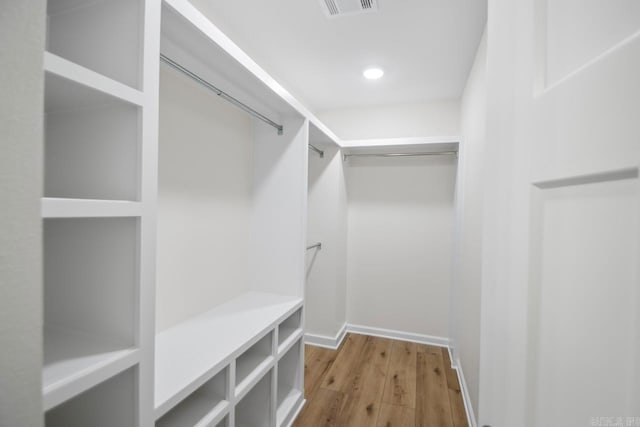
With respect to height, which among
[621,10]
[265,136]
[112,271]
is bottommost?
[112,271]

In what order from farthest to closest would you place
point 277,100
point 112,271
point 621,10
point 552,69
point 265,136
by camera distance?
point 265,136 < point 277,100 < point 112,271 < point 552,69 < point 621,10

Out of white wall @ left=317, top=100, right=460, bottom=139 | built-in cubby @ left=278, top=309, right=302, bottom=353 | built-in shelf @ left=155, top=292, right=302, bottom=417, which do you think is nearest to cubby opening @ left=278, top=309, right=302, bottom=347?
built-in cubby @ left=278, top=309, right=302, bottom=353

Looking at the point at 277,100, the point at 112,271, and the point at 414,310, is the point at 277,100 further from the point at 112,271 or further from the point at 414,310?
the point at 414,310

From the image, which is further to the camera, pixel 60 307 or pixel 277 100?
pixel 277 100

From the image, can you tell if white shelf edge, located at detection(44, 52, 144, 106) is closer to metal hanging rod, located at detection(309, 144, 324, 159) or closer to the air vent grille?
the air vent grille

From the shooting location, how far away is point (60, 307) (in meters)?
0.92

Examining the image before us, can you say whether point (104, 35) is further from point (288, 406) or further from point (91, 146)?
point (288, 406)

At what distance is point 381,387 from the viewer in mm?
2314

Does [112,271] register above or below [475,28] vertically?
below

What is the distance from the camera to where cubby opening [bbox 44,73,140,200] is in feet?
2.74

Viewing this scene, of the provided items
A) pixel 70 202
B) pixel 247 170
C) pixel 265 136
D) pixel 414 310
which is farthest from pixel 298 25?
pixel 414 310

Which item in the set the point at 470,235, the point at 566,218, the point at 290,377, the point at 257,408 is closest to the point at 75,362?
the point at 566,218

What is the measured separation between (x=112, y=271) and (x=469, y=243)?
2211 millimetres

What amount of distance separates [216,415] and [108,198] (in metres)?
0.98
